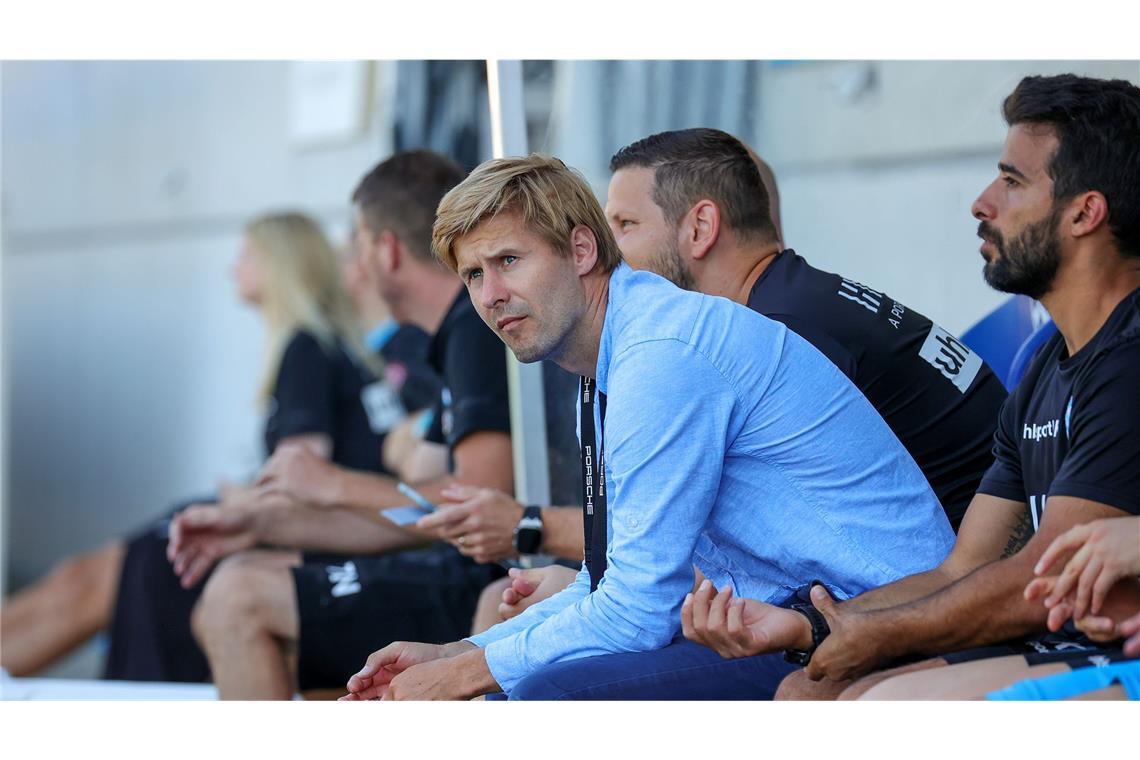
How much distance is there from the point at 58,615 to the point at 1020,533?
13.0ft

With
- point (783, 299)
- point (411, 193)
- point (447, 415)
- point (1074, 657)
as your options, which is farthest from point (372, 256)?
point (1074, 657)

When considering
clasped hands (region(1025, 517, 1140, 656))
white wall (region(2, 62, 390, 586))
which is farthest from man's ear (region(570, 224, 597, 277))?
white wall (region(2, 62, 390, 586))

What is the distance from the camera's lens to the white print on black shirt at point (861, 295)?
8.13ft

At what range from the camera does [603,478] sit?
2068 mm

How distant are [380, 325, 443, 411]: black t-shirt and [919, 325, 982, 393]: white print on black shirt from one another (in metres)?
1.57

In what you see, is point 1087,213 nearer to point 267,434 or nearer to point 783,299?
point 783,299

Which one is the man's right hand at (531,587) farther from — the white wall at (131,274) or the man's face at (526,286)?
the white wall at (131,274)

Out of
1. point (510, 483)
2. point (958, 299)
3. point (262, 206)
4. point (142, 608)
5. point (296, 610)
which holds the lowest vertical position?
point (142, 608)

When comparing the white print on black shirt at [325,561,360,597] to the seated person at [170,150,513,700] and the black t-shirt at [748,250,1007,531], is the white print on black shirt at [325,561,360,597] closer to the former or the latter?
the seated person at [170,150,513,700]

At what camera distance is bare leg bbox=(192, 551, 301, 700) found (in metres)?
3.06

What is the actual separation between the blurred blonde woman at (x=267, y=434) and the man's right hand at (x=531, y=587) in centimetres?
143
